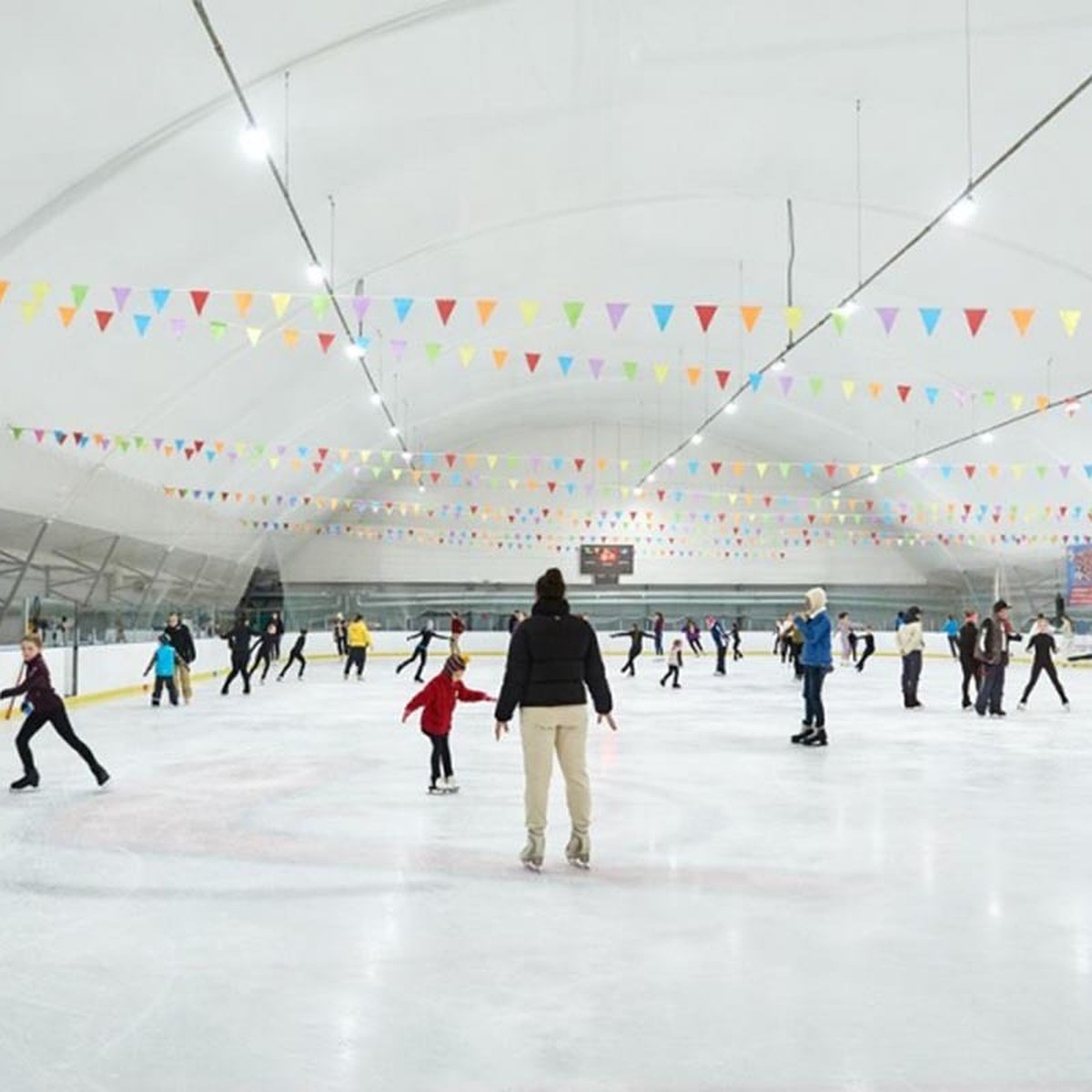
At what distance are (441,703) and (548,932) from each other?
10.4 ft

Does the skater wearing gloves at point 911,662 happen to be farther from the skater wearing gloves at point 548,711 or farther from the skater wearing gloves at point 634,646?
the skater wearing gloves at point 548,711

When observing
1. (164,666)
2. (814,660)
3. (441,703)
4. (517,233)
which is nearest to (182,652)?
(164,666)

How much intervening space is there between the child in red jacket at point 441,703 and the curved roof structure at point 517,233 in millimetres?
5738

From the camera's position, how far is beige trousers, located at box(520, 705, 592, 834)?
5289mm

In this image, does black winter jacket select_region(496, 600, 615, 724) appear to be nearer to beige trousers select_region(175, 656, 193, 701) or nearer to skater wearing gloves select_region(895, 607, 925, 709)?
skater wearing gloves select_region(895, 607, 925, 709)

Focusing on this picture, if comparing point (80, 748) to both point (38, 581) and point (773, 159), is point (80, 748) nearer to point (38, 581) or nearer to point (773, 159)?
point (773, 159)

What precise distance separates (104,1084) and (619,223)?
14.5 m

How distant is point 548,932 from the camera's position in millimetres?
4371

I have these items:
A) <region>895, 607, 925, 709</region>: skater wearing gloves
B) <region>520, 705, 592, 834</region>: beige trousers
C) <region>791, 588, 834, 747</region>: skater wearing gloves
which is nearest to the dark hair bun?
<region>520, 705, 592, 834</region>: beige trousers

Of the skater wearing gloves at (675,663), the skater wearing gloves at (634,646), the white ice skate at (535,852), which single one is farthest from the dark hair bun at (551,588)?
the skater wearing gloves at (634,646)

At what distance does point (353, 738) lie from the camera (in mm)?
11359

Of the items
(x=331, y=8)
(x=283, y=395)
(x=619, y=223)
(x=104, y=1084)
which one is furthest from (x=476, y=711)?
(x=104, y=1084)

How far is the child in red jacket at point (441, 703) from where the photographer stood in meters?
7.28

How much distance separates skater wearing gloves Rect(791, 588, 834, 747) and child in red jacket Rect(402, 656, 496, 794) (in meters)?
4.01
